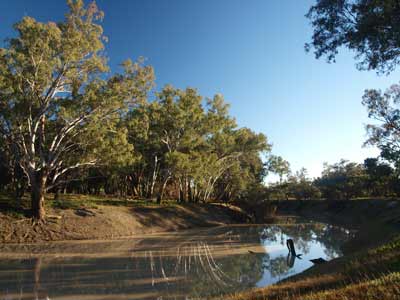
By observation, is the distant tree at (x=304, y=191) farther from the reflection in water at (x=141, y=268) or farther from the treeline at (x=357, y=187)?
the reflection in water at (x=141, y=268)

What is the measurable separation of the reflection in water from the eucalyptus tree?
22.1ft

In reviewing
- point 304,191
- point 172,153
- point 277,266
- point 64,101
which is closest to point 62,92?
point 64,101

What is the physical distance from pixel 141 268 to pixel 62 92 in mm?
15696

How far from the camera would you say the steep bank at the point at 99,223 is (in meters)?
20.7

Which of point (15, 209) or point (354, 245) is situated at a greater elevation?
point (15, 209)

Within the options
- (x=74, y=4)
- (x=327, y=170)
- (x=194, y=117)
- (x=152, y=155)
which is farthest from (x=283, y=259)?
(x=327, y=170)

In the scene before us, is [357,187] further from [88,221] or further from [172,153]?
[88,221]

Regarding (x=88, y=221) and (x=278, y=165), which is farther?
(x=278, y=165)

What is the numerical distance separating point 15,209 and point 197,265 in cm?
1421

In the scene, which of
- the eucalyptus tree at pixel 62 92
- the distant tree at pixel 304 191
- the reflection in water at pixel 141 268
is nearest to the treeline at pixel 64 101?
the eucalyptus tree at pixel 62 92

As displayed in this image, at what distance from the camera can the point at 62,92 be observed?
78.2 feet

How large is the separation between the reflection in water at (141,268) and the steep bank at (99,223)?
6.83 ft

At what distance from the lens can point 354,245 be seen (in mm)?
19375

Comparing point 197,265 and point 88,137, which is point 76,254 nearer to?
point 197,265
